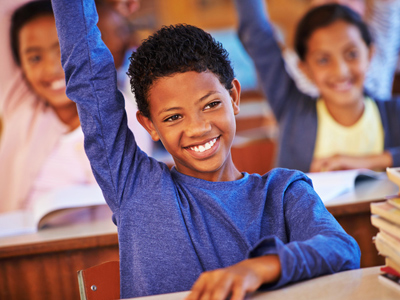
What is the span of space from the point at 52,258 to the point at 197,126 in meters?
0.63

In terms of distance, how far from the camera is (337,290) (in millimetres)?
661

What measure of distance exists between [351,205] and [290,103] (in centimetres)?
70

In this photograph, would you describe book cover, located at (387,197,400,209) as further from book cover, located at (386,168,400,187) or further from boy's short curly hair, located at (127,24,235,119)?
boy's short curly hair, located at (127,24,235,119)

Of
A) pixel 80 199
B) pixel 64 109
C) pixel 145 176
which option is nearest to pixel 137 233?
pixel 145 176

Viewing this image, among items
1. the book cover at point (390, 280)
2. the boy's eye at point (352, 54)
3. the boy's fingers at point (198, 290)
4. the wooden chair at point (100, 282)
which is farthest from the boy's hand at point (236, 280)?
the boy's eye at point (352, 54)

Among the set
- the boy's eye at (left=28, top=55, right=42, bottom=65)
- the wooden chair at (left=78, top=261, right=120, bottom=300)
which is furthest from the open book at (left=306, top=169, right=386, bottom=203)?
the boy's eye at (left=28, top=55, right=42, bottom=65)

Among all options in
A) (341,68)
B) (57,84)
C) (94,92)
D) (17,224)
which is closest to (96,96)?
(94,92)

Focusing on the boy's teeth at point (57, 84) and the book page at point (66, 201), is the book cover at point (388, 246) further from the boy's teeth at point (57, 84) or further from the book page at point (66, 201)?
the boy's teeth at point (57, 84)

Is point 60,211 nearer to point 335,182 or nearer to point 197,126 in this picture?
point 197,126

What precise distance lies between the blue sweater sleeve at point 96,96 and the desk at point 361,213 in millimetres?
600

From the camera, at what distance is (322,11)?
186cm

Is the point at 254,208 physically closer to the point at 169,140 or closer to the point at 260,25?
the point at 169,140

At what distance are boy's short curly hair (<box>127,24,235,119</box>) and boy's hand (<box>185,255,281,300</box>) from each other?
0.39 meters

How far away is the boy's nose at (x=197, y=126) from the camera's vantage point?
875mm
